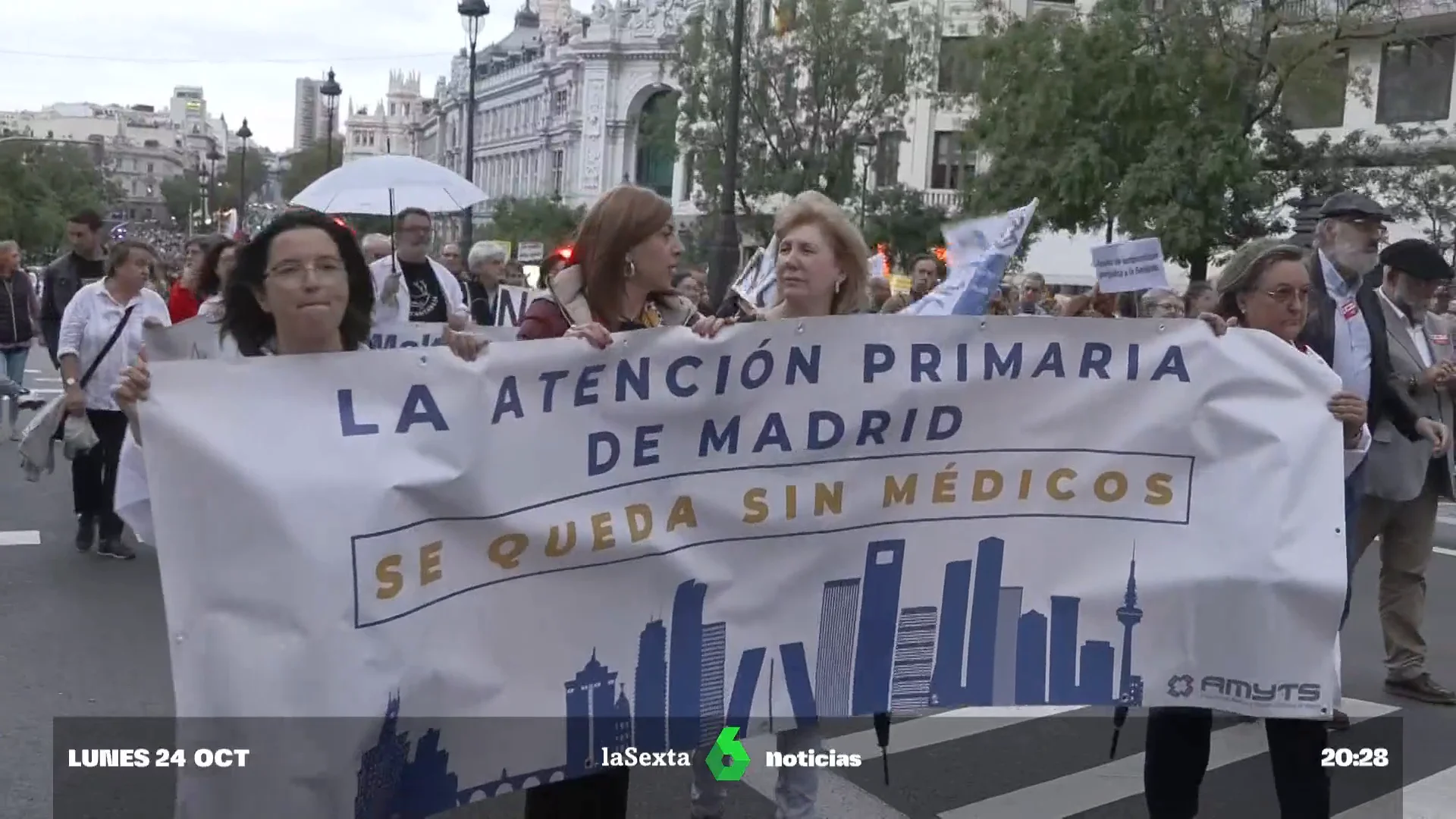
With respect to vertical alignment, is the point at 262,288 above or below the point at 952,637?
above

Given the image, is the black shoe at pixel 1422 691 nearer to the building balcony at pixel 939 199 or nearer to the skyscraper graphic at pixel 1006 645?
the skyscraper graphic at pixel 1006 645

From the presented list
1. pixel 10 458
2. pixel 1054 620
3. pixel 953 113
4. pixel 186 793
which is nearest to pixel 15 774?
pixel 186 793

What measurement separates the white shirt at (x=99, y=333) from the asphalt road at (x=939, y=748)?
1.19m

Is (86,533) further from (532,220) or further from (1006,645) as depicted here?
(532,220)

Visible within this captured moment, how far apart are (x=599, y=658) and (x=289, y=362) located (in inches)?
37.9

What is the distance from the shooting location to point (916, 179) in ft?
174

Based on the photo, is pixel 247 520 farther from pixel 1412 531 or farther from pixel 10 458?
pixel 10 458

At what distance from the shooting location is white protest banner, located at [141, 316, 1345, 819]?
3107mm

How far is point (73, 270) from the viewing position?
1161 centimetres

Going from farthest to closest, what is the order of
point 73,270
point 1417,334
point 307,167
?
point 307,167, point 73,270, point 1417,334

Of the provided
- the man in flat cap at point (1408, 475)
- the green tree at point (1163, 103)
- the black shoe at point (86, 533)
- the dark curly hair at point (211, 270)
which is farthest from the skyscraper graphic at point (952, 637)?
the green tree at point (1163, 103)

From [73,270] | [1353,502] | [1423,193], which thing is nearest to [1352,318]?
[1353,502]

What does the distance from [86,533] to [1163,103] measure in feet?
68.9

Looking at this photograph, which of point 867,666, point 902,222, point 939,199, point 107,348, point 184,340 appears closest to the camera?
point 867,666
